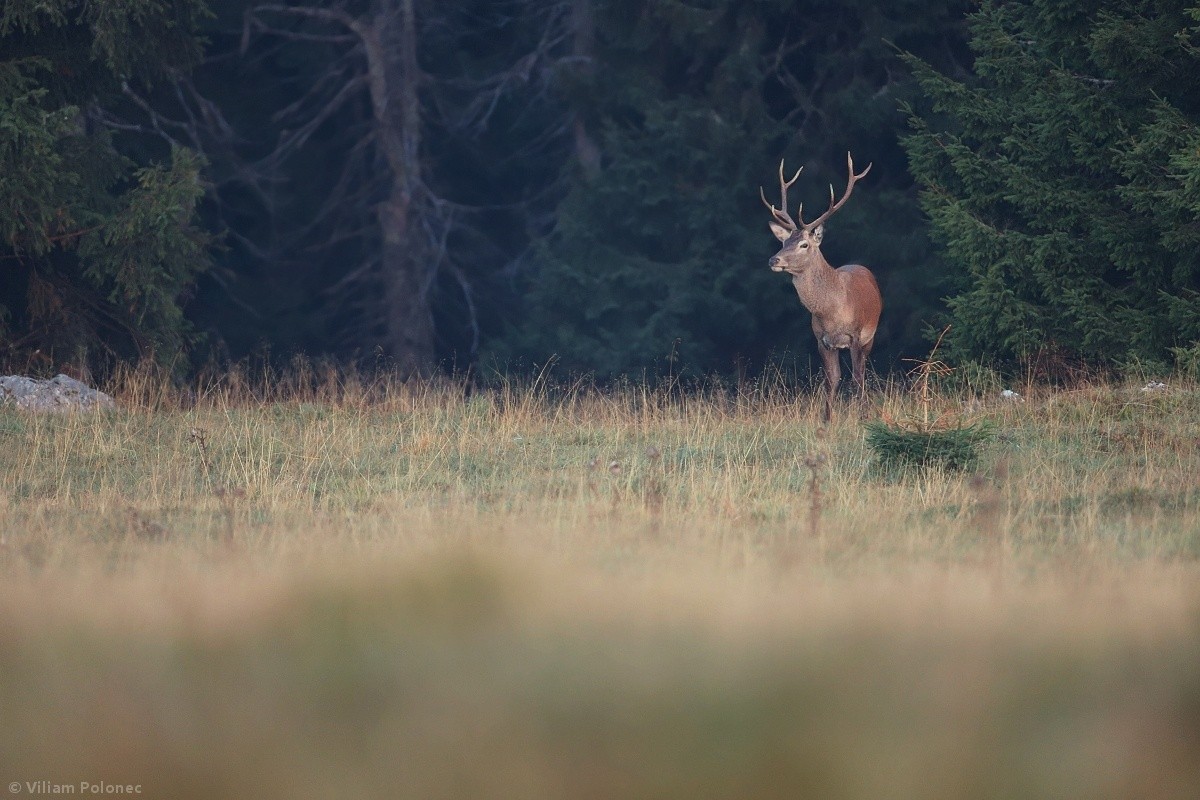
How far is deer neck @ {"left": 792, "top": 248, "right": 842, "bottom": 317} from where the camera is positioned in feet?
48.2

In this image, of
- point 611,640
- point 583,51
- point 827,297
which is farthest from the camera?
point 583,51

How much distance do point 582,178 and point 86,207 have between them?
28.1ft

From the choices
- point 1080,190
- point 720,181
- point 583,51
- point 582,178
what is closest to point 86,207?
point 582,178

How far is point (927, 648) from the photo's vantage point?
5.34 meters

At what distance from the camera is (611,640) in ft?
18.0

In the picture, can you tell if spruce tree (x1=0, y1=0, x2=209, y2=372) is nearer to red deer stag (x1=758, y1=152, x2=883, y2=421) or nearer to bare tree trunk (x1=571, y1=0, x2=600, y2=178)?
red deer stag (x1=758, y1=152, x2=883, y2=421)

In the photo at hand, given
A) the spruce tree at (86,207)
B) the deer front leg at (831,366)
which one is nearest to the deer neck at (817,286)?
the deer front leg at (831,366)

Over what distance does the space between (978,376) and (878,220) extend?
7064mm

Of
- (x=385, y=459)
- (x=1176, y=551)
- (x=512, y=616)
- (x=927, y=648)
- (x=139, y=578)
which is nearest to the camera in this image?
(x=927, y=648)

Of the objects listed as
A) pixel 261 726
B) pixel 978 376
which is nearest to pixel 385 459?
pixel 261 726

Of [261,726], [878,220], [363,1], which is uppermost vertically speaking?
[363,1]

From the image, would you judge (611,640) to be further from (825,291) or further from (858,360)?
(858,360)

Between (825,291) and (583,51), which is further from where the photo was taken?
(583,51)

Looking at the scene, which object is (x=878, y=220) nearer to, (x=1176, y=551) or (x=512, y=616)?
(x=1176, y=551)
